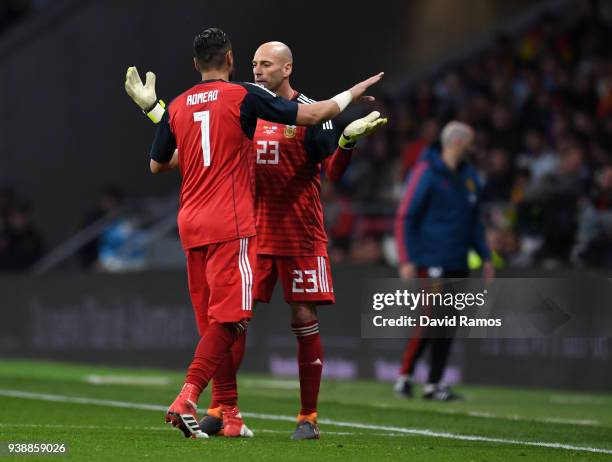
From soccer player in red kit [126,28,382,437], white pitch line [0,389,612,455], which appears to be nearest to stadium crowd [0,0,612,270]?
white pitch line [0,389,612,455]

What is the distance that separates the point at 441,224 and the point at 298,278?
13.1ft

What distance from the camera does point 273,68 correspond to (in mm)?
8148

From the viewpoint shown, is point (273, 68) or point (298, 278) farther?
point (273, 68)

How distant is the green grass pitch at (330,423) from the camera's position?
23.0 ft

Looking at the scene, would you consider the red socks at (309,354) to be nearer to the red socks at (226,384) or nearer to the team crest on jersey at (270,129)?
the red socks at (226,384)

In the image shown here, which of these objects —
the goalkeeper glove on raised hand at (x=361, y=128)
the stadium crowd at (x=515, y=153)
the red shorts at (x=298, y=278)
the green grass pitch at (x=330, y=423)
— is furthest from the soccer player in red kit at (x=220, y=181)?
the stadium crowd at (x=515, y=153)

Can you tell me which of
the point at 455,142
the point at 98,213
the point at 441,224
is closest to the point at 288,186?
the point at 441,224

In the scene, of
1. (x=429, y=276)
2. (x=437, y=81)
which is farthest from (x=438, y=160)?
(x=437, y=81)

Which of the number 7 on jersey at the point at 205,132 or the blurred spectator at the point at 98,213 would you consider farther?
the blurred spectator at the point at 98,213

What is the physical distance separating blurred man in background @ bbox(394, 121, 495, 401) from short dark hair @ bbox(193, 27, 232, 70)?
4.52 m

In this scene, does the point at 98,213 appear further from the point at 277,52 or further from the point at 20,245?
the point at 277,52

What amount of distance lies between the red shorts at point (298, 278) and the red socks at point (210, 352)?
70 centimetres

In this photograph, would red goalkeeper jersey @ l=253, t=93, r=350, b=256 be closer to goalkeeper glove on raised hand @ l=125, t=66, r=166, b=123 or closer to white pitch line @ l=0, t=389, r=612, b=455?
goalkeeper glove on raised hand @ l=125, t=66, r=166, b=123

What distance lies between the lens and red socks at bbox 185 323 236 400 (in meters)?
7.26
